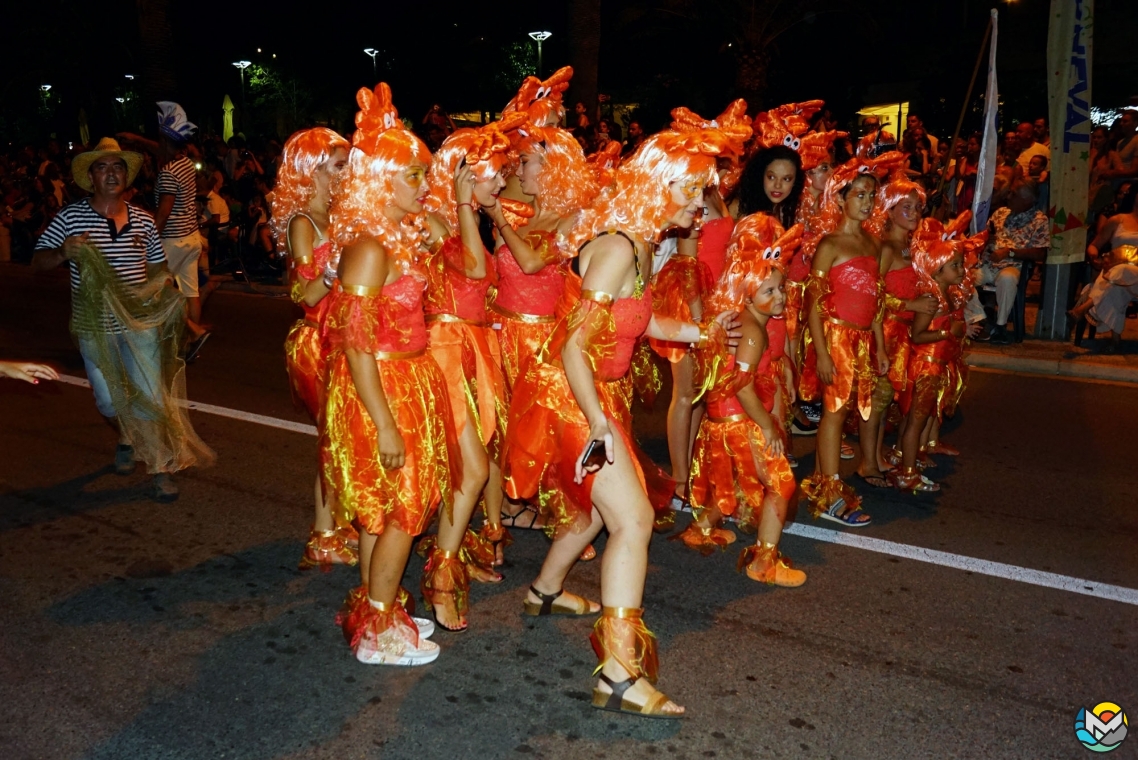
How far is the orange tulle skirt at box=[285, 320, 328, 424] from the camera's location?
5156mm

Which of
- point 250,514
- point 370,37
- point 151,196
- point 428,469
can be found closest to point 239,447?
point 250,514

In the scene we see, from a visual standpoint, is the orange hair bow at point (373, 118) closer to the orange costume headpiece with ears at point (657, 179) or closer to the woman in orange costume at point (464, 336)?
the woman in orange costume at point (464, 336)

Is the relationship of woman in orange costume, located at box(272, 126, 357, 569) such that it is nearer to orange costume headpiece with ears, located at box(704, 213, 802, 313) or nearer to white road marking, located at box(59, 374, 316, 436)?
orange costume headpiece with ears, located at box(704, 213, 802, 313)

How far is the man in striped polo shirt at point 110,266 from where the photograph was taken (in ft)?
20.2

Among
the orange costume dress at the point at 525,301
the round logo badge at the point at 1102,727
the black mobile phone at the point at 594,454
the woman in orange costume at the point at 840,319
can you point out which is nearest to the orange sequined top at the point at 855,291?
the woman in orange costume at the point at 840,319

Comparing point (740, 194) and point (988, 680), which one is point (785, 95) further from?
point (988, 680)

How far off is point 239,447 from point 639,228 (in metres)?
4.40

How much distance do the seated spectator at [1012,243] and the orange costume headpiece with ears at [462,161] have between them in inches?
337

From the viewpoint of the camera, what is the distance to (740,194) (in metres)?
6.59

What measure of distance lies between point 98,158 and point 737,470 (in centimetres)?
420

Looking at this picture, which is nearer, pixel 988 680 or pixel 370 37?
pixel 988 680

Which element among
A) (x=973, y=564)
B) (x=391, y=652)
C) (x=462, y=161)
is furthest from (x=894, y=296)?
(x=391, y=652)

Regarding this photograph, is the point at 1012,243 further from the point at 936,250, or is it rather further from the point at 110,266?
the point at 110,266

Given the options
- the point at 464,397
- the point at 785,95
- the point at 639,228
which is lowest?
the point at 464,397
